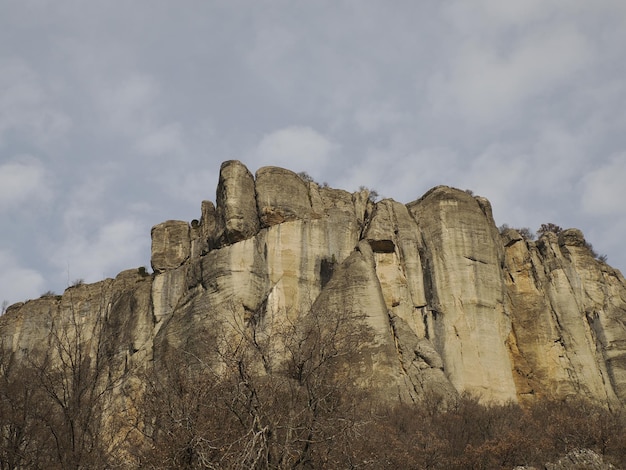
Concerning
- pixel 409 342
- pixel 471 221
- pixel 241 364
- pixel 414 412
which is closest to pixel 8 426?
pixel 241 364

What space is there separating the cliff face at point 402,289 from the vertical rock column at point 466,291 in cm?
7

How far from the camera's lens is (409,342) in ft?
125

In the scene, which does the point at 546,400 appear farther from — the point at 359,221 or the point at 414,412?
the point at 359,221

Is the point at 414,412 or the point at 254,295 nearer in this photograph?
the point at 414,412

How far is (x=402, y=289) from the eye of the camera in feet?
138

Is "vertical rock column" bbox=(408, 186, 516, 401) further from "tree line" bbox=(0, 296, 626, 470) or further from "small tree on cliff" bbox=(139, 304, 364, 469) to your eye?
"small tree on cliff" bbox=(139, 304, 364, 469)

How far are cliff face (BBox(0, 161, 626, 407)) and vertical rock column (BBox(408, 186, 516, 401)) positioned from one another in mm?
75

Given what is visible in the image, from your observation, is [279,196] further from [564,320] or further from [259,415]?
[259,415]

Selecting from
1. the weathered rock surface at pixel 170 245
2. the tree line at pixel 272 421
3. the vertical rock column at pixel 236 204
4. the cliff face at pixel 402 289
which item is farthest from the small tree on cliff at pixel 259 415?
the weathered rock surface at pixel 170 245

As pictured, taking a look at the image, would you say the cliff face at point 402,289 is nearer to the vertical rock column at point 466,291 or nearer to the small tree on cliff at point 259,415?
the vertical rock column at point 466,291

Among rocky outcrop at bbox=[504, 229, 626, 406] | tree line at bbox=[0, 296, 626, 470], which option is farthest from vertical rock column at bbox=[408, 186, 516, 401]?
tree line at bbox=[0, 296, 626, 470]

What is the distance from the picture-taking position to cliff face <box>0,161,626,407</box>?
126 ft

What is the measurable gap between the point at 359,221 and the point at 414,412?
1554 centimetres

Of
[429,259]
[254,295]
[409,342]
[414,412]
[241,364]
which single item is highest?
[429,259]
